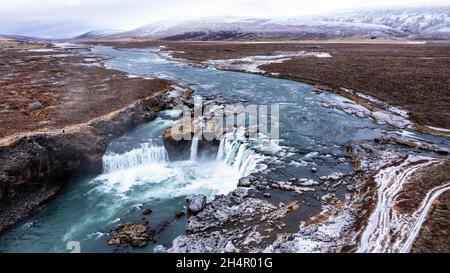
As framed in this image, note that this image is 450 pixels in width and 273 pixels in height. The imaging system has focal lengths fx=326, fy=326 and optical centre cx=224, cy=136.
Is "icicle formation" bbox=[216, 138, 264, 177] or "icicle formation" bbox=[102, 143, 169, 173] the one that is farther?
"icicle formation" bbox=[102, 143, 169, 173]

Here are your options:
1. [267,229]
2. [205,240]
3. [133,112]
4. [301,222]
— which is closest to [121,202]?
[205,240]

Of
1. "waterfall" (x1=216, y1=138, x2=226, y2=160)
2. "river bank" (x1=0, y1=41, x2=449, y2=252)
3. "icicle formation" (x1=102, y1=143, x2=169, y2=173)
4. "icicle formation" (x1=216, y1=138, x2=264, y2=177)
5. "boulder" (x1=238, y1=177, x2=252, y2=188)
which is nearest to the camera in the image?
"river bank" (x1=0, y1=41, x2=449, y2=252)

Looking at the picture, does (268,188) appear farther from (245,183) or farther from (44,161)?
(44,161)

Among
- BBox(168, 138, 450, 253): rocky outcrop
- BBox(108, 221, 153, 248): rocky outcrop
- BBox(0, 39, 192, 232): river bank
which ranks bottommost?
BBox(108, 221, 153, 248): rocky outcrop

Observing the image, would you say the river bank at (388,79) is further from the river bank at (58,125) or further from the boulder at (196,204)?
the river bank at (58,125)

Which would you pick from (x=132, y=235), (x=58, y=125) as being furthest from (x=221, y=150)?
(x=58, y=125)

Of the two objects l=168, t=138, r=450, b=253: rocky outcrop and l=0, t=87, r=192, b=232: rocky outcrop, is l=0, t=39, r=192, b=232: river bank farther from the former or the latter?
l=168, t=138, r=450, b=253: rocky outcrop

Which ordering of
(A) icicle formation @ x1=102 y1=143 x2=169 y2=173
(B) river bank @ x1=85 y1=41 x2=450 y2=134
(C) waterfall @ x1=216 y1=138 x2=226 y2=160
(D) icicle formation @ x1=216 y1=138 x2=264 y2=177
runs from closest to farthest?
(D) icicle formation @ x1=216 y1=138 x2=264 y2=177 < (A) icicle formation @ x1=102 y1=143 x2=169 y2=173 < (C) waterfall @ x1=216 y1=138 x2=226 y2=160 < (B) river bank @ x1=85 y1=41 x2=450 y2=134

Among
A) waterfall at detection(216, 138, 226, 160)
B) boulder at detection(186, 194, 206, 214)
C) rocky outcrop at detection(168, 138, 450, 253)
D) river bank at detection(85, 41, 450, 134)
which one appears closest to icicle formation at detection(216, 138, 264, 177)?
waterfall at detection(216, 138, 226, 160)
